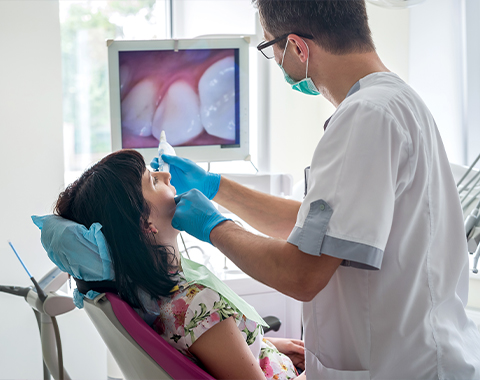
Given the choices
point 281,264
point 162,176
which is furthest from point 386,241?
point 162,176

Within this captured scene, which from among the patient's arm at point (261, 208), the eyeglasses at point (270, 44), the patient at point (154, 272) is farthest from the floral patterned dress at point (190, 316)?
the eyeglasses at point (270, 44)

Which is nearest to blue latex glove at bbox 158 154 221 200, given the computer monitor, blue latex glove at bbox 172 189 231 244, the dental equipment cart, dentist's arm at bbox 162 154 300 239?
dentist's arm at bbox 162 154 300 239

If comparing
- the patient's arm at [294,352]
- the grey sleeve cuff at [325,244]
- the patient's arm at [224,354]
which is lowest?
the patient's arm at [294,352]

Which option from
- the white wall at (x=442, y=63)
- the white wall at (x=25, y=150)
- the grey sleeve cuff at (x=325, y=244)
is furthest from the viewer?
the white wall at (x=442, y=63)

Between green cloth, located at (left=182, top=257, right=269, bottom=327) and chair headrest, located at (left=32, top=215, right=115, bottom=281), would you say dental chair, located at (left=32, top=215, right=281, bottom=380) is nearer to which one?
chair headrest, located at (left=32, top=215, right=115, bottom=281)

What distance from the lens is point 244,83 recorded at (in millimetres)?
1989

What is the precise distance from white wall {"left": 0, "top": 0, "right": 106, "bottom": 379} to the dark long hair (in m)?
0.78

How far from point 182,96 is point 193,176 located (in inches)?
22.8

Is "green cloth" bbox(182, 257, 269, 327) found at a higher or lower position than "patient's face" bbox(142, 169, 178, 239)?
lower

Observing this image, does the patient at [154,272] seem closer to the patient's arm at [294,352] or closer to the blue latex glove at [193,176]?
the patient's arm at [294,352]

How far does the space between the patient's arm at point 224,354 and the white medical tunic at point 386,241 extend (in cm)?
16

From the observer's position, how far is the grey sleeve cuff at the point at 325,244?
808 mm

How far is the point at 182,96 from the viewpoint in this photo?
1.95 metres

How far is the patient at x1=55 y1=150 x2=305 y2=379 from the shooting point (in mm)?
1019
